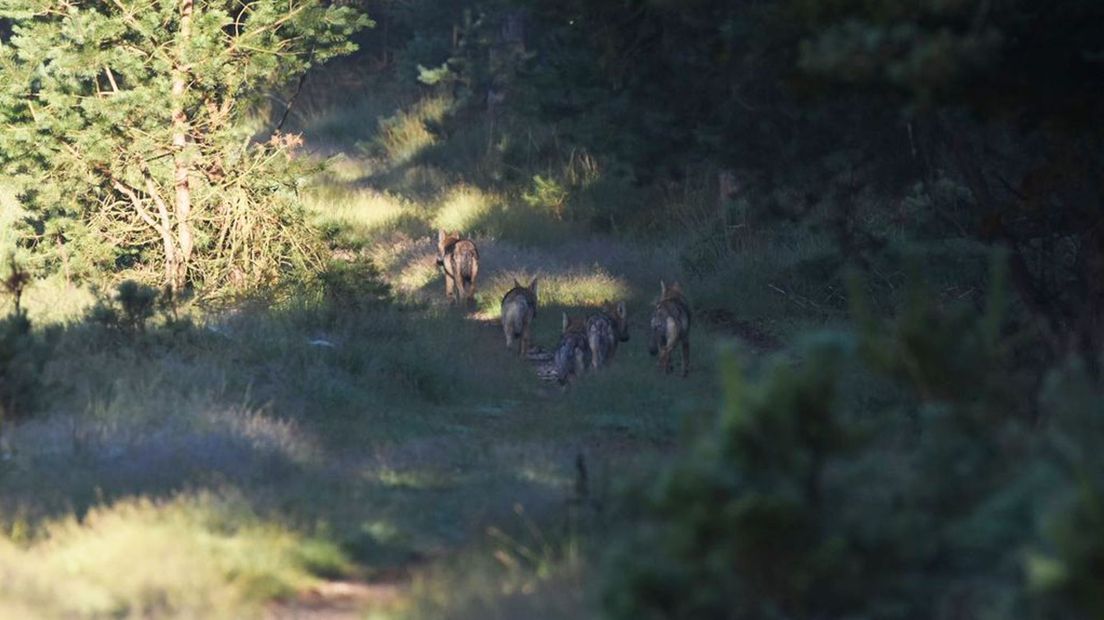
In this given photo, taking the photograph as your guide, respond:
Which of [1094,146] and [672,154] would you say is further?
[672,154]

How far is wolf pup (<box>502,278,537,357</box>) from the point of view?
15891 millimetres

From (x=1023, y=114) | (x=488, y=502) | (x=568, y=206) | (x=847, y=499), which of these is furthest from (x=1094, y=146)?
(x=568, y=206)

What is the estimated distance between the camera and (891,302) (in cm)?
1688

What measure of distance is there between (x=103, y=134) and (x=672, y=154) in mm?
5487

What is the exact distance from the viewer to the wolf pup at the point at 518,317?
1589 cm

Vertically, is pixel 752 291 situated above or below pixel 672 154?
below

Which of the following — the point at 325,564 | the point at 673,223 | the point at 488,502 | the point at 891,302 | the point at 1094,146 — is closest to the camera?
the point at 325,564

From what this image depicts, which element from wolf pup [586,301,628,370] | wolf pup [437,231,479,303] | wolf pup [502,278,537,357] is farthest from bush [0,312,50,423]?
wolf pup [437,231,479,303]

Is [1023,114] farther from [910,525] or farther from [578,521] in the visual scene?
[910,525]

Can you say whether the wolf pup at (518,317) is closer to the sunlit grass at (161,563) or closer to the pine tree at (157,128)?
the pine tree at (157,128)

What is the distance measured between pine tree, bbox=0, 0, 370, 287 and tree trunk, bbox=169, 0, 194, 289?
2cm

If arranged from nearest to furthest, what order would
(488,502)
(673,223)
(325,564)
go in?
(325,564)
(488,502)
(673,223)

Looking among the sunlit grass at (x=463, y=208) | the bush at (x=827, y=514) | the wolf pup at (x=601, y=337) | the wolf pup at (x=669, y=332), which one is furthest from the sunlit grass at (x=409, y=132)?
the bush at (x=827, y=514)

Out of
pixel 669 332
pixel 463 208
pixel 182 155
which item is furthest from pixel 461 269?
pixel 463 208
